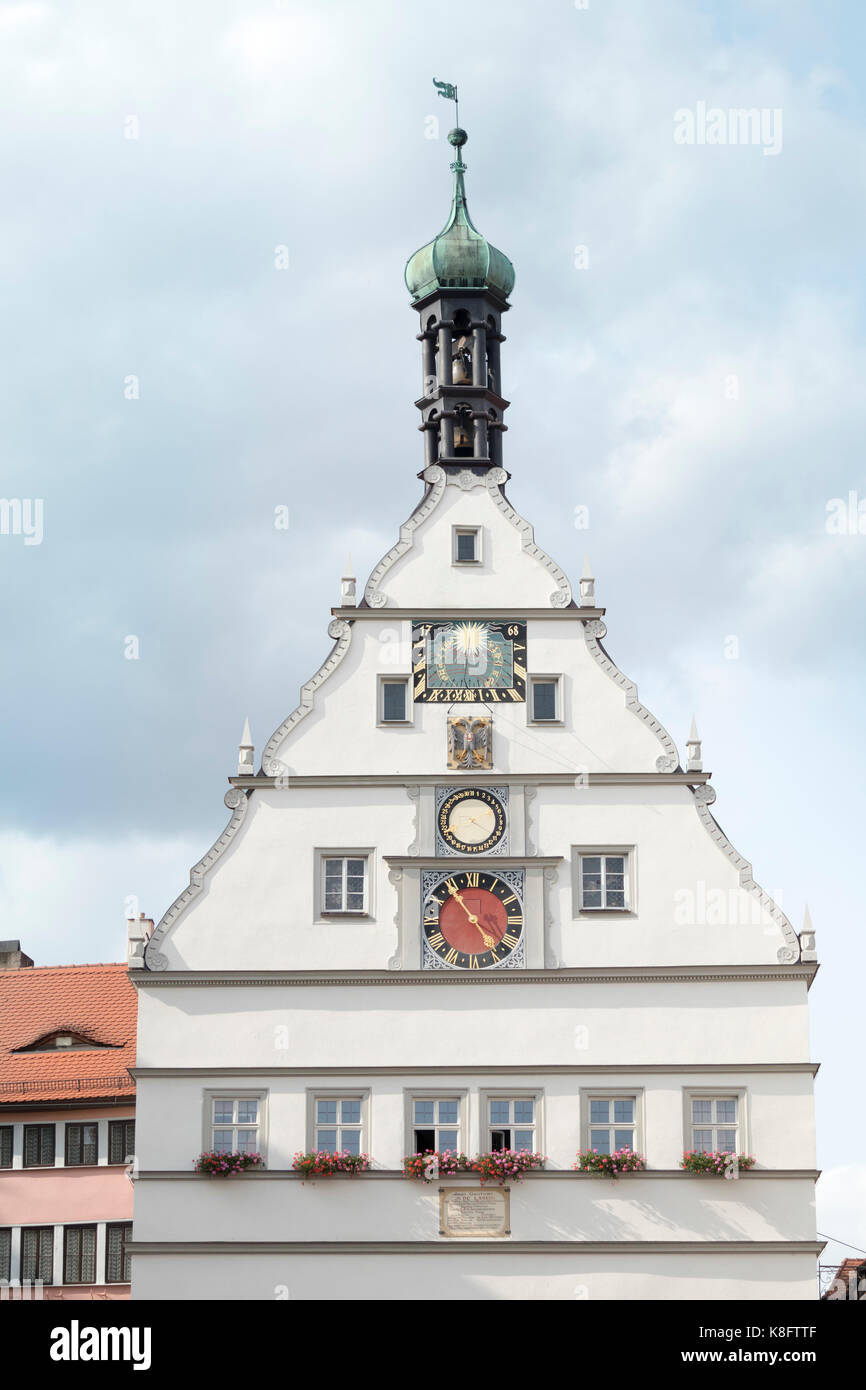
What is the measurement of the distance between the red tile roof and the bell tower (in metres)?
9.82

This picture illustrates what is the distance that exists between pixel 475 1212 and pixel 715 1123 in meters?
3.42

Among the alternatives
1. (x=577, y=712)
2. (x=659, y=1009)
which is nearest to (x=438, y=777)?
(x=577, y=712)

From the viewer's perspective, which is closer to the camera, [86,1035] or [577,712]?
[577,712]

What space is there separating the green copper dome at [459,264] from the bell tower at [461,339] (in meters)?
0.02

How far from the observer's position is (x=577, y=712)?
32.1 meters

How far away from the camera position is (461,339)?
3581cm

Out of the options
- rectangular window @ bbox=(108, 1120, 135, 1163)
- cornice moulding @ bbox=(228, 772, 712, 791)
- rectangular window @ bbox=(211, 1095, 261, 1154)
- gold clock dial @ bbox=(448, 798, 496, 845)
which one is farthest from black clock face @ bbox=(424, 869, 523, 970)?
rectangular window @ bbox=(108, 1120, 135, 1163)

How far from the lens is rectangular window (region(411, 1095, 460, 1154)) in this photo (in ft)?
99.6

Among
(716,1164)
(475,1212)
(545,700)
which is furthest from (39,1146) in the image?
(716,1164)

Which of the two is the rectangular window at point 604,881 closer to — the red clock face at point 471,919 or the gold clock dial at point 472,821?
the red clock face at point 471,919

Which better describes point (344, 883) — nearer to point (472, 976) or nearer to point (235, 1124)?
point (472, 976)
